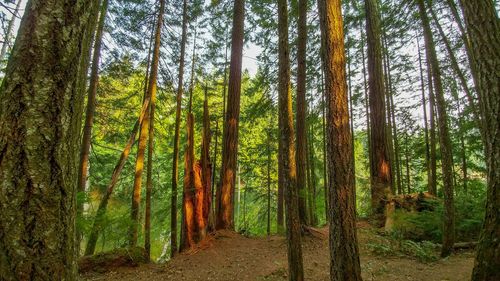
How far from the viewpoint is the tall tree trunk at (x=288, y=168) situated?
5.01 metres

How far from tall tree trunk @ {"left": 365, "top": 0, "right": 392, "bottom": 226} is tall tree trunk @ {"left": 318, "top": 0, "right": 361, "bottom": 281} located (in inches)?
256

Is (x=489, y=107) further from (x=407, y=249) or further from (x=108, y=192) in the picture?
(x=108, y=192)

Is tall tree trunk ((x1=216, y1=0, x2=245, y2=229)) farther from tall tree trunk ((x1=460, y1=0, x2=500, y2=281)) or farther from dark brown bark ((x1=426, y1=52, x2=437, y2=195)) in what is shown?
dark brown bark ((x1=426, y1=52, x2=437, y2=195))

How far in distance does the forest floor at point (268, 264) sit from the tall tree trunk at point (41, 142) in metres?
5.55

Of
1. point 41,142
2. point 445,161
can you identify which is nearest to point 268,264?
point 445,161

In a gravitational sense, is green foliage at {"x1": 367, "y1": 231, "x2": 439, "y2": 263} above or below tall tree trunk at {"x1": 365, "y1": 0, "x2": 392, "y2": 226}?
below

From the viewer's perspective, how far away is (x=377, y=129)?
1066cm

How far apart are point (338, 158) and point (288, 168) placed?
931 millimetres

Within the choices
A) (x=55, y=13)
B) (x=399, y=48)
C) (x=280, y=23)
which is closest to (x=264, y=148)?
(x=399, y=48)

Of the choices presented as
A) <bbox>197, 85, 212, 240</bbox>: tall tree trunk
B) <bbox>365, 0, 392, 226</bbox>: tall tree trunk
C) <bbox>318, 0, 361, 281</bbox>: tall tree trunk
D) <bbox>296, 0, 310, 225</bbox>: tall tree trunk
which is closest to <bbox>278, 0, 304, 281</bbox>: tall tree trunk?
<bbox>318, 0, 361, 281</bbox>: tall tree trunk

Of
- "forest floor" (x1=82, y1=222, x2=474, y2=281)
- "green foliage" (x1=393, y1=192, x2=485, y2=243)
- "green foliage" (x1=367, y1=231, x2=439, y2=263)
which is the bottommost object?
"forest floor" (x1=82, y1=222, x2=474, y2=281)

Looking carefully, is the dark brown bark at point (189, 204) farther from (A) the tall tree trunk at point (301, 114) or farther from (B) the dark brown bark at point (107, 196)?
(A) the tall tree trunk at point (301, 114)

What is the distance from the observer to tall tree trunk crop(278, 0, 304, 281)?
197 inches

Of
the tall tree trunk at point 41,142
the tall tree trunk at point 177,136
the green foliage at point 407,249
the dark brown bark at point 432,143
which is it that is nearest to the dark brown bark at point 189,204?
the tall tree trunk at point 177,136
